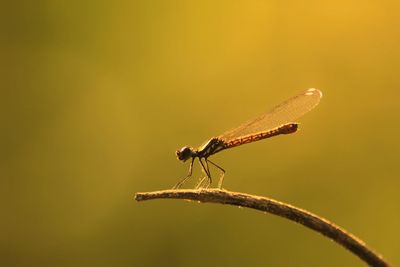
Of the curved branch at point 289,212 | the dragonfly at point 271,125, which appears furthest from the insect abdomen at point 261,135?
the curved branch at point 289,212

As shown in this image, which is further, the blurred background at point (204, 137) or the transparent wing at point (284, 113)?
the blurred background at point (204, 137)

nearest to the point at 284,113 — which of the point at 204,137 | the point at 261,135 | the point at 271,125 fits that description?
the point at 271,125

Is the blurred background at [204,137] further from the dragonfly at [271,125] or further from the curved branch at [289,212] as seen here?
the curved branch at [289,212]

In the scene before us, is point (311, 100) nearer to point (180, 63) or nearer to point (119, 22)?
point (180, 63)

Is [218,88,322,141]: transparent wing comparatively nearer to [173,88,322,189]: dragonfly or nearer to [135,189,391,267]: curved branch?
[173,88,322,189]: dragonfly

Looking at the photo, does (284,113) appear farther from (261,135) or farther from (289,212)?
(289,212)

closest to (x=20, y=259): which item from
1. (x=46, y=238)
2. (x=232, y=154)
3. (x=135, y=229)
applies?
(x=46, y=238)
